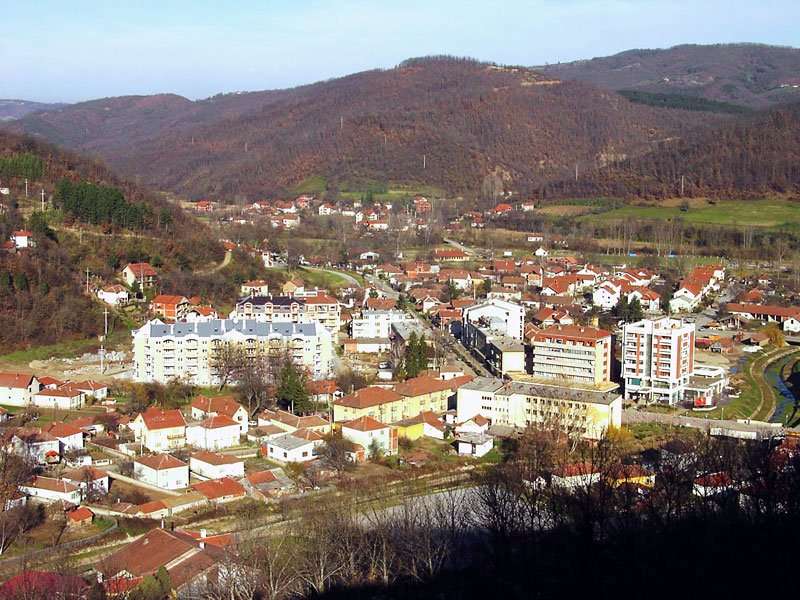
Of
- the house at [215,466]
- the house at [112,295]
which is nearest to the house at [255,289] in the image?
the house at [112,295]

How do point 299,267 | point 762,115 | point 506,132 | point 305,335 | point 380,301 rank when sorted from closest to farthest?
point 305,335 → point 380,301 → point 299,267 → point 762,115 → point 506,132

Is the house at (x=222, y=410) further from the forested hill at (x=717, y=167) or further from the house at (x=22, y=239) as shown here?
the forested hill at (x=717, y=167)

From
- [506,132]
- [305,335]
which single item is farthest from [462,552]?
[506,132]

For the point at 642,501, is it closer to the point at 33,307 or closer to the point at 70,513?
the point at 70,513

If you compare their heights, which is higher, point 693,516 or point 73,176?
point 73,176

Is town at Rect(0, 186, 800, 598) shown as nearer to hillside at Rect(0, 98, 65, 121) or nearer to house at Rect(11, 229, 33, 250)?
house at Rect(11, 229, 33, 250)

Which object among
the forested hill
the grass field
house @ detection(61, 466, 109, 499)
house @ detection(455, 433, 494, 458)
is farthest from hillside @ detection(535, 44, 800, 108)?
house @ detection(61, 466, 109, 499)

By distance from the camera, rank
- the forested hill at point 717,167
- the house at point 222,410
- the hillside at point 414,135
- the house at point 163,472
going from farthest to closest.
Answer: the hillside at point 414,135 → the forested hill at point 717,167 → the house at point 222,410 → the house at point 163,472
